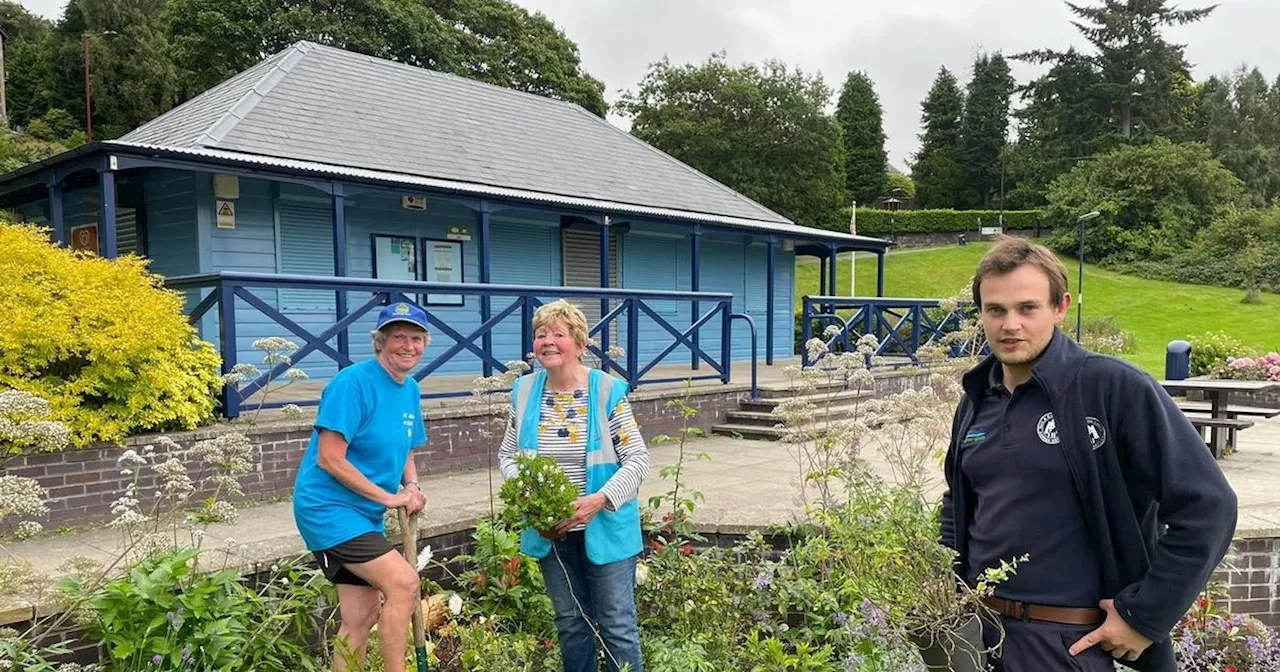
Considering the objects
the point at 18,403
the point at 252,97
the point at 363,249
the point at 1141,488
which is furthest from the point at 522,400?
the point at 252,97

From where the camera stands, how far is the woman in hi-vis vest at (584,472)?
9.03 ft

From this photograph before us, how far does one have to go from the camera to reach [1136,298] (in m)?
28.6

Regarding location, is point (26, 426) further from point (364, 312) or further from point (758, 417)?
point (758, 417)

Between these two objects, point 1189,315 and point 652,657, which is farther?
point 1189,315

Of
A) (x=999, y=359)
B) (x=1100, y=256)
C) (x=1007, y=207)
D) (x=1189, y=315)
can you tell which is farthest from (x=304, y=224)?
(x=1007, y=207)

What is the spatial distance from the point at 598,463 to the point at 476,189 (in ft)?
23.7

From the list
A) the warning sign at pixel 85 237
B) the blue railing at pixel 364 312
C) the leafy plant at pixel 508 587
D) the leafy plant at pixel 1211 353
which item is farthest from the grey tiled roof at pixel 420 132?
the leafy plant at pixel 1211 353

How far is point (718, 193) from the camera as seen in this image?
14.9m

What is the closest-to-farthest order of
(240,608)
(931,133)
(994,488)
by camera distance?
(994,488) < (240,608) < (931,133)

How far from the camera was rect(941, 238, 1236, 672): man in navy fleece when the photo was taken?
1597mm

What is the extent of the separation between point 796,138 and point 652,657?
117 ft

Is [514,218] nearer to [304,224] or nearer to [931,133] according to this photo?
[304,224]

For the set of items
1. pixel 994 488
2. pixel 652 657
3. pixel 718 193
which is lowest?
pixel 652 657

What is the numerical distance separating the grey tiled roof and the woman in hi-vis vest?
6.88m
